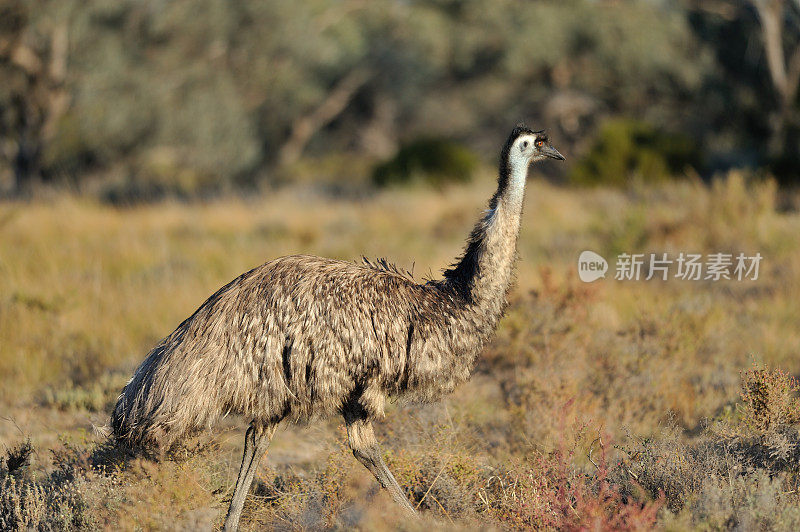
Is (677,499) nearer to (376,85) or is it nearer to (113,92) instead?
(113,92)

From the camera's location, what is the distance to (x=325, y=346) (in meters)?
4.03

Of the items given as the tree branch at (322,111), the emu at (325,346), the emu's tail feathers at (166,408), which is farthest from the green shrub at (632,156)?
the emu's tail feathers at (166,408)

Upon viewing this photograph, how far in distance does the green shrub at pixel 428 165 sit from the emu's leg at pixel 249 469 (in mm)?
14961

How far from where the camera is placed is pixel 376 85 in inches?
1184

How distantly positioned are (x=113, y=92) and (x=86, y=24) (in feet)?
5.60

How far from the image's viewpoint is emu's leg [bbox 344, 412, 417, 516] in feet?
14.2

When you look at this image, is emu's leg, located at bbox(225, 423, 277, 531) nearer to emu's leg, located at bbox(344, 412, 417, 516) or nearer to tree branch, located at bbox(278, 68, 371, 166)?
emu's leg, located at bbox(344, 412, 417, 516)

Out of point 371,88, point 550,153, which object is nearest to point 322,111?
point 371,88

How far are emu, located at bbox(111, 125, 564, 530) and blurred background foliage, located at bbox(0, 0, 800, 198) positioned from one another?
14308 mm

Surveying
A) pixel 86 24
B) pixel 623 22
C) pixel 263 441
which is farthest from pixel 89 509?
pixel 623 22

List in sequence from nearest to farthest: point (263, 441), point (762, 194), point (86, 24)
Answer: point (263, 441) → point (762, 194) → point (86, 24)

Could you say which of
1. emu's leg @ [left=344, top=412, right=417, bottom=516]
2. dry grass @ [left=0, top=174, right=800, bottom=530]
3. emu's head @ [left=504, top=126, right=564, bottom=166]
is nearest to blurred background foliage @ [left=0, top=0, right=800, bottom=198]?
dry grass @ [left=0, top=174, right=800, bottom=530]

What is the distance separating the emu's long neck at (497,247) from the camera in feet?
14.4

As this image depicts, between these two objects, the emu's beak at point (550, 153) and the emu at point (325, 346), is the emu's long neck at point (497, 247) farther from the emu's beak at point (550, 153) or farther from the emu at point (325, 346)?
the emu's beak at point (550, 153)
